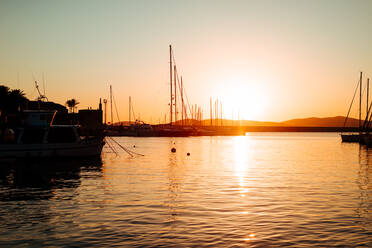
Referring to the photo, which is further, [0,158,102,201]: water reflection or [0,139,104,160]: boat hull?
[0,139,104,160]: boat hull

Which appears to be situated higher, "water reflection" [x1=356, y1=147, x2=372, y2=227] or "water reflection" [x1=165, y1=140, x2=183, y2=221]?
"water reflection" [x1=165, y1=140, x2=183, y2=221]

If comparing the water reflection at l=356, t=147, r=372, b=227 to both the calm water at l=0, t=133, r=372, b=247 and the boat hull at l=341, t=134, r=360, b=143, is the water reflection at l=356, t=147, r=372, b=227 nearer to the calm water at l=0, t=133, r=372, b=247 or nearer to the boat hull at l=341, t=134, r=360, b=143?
the calm water at l=0, t=133, r=372, b=247

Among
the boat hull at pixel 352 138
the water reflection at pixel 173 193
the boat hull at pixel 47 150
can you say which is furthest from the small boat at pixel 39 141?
the boat hull at pixel 352 138

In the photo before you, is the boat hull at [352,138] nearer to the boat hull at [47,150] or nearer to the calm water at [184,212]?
the calm water at [184,212]

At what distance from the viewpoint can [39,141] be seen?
4075 centimetres

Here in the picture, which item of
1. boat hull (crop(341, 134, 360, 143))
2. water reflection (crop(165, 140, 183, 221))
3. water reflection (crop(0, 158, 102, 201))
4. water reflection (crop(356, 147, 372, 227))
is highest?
boat hull (crop(341, 134, 360, 143))

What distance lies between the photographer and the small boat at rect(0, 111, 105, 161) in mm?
39281

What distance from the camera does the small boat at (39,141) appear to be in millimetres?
39281

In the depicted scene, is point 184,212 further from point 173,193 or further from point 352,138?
point 352,138

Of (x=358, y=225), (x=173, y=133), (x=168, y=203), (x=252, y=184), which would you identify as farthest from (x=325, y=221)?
Result: (x=173, y=133)

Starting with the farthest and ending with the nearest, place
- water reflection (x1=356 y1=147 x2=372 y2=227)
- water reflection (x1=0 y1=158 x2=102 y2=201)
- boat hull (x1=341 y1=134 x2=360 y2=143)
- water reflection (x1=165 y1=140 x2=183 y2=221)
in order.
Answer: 1. boat hull (x1=341 y1=134 x2=360 y2=143)
2. water reflection (x1=0 y1=158 x2=102 y2=201)
3. water reflection (x1=165 y1=140 x2=183 y2=221)
4. water reflection (x1=356 y1=147 x2=372 y2=227)

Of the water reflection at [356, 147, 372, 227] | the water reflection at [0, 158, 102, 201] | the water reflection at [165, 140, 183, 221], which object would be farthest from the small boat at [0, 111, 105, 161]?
the water reflection at [356, 147, 372, 227]

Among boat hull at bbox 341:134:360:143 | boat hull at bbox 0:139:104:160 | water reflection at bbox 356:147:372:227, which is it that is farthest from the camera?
boat hull at bbox 341:134:360:143

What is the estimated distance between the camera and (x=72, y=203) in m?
18.9
